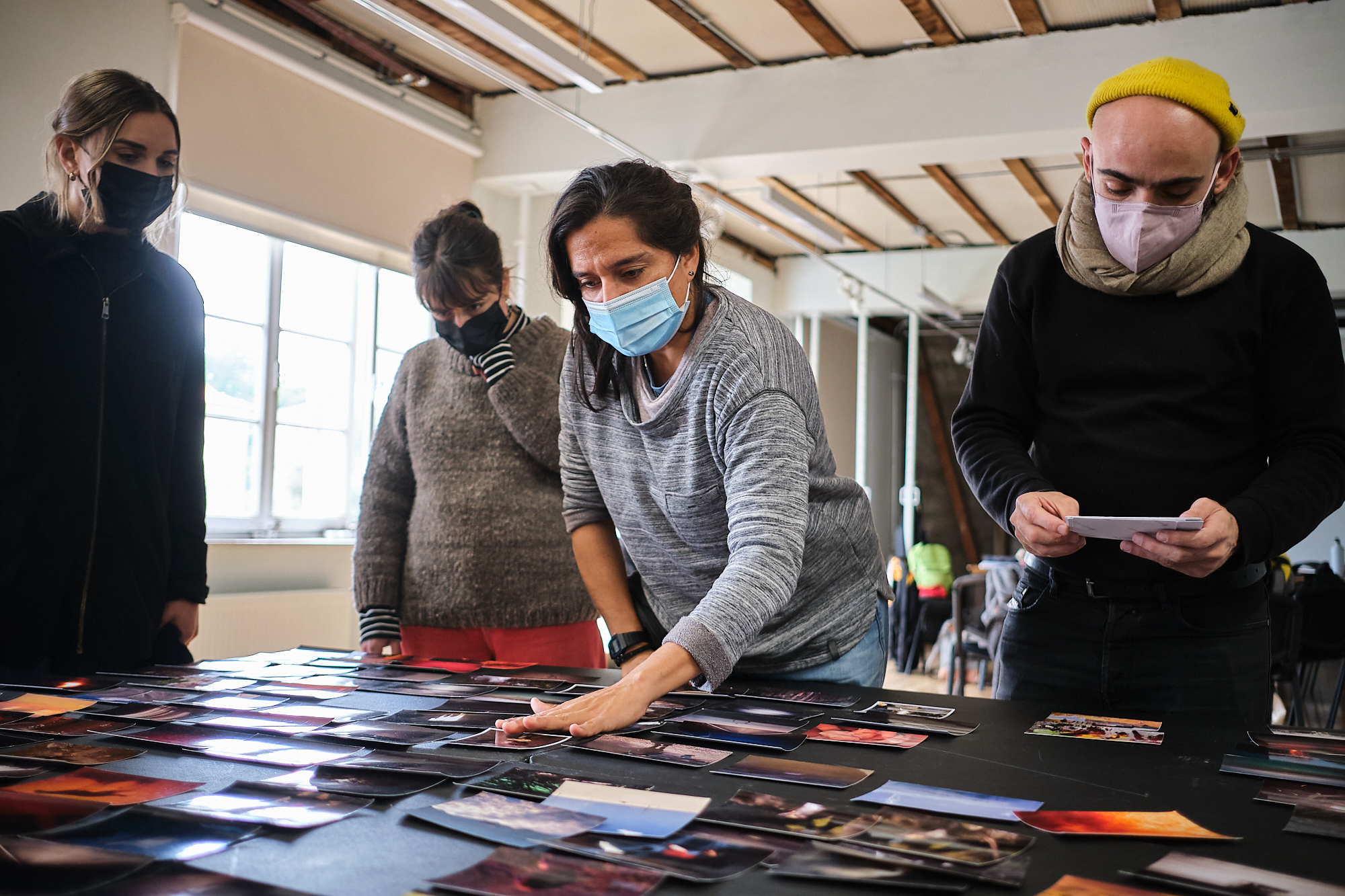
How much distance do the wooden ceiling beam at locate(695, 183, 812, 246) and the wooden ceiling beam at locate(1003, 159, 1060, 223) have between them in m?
1.45

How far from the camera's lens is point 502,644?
190cm

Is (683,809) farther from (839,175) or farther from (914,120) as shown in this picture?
(839,175)

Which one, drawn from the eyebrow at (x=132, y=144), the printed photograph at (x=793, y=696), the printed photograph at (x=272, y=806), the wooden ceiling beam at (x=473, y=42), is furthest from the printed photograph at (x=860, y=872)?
the wooden ceiling beam at (x=473, y=42)

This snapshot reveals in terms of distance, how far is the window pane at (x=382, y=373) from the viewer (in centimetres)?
530

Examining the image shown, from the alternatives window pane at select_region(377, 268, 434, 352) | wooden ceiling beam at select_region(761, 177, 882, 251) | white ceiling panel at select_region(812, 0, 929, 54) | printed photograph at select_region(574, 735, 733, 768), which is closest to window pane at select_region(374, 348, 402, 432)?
window pane at select_region(377, 268, 434, 352)

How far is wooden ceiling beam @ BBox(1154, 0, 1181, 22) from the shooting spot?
4617 mm

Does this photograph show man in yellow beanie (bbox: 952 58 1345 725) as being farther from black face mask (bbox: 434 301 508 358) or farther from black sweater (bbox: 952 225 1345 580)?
black face mask (bbox: 434 301 508 358)

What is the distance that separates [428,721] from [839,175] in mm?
6238

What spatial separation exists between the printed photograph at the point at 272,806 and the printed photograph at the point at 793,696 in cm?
58

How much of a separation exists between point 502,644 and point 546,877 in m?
1.28

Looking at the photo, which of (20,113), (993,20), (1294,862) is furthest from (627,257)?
(993,20)

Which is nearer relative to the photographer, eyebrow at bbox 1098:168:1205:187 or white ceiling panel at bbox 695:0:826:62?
eyebrow at bbox 1098:168:1205:187

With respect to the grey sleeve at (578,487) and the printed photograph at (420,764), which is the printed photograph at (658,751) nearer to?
the printed photograph at (420,764)

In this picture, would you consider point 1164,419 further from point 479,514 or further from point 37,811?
point 37,811
